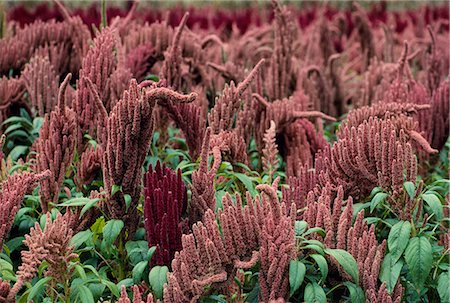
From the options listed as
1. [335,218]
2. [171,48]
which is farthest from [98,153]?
[335,218]

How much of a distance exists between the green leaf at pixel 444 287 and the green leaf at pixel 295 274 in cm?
44

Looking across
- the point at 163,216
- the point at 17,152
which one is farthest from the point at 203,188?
the point at 17,152

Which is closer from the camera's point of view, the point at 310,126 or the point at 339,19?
the point at 310,126

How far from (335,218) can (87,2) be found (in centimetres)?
1156

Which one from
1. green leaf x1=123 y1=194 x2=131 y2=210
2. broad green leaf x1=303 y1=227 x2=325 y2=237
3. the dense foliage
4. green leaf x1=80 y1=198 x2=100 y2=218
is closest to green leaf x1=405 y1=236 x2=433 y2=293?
the dense foliage

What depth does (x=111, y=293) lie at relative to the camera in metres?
2.34

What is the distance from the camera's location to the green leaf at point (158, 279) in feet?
6.77

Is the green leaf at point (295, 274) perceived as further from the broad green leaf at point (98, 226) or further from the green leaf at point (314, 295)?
the broad green leaf at point (98, 226)

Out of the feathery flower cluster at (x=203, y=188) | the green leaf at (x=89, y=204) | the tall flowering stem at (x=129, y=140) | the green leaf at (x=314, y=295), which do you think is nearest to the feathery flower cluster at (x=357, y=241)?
the green leaf at (x=314, y=295)

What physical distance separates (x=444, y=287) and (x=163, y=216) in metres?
0.84

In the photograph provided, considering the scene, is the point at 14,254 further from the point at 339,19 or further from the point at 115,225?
the point at 339,19

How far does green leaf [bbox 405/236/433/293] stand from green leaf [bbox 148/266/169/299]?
71 cm

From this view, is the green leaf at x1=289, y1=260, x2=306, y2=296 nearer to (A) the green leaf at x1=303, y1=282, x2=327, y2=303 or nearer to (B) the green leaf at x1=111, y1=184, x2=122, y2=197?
(A) the green leaf at x1=303, y1=282, x2=327, y2=303

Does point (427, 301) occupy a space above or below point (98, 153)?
below
